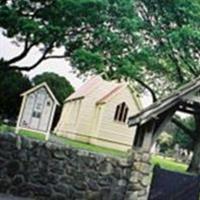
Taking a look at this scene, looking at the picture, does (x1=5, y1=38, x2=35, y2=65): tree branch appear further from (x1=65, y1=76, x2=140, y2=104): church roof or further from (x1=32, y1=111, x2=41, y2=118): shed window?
(x1=65, y1=76, x2=140, y2=104): church roof

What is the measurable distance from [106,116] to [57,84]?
430 cm

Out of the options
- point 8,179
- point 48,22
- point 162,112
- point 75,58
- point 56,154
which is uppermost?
point 48,22

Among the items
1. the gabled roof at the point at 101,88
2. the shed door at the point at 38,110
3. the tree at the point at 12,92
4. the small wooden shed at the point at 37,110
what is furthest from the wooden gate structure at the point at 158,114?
the gabled roof at the point at 101,88

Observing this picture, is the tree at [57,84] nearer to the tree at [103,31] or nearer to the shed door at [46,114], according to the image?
the shed door at [46,114]

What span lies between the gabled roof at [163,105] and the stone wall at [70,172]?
0.90 meters

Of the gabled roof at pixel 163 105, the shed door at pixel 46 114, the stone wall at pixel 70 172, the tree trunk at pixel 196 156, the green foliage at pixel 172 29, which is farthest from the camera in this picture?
the tree trunk at pixel 196 156

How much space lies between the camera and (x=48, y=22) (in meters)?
21.0

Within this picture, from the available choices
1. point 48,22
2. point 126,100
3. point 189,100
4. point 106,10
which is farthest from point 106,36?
point 126,100

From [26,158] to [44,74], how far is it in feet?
90.4

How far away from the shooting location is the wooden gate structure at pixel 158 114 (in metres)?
13.3

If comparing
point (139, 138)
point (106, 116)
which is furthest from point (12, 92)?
point (139, 138)

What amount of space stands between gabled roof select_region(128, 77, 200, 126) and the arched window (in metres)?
26.6

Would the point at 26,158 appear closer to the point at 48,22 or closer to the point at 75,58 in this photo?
the point at 75,58

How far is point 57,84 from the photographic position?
134 ft
